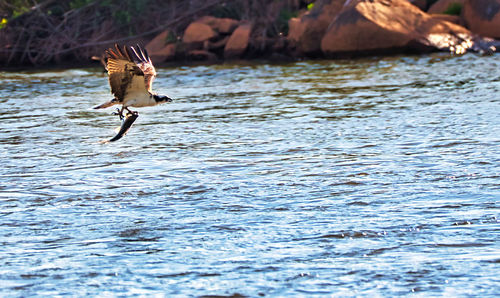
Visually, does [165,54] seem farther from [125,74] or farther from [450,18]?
[125,74]

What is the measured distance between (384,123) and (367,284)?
17.9 ft

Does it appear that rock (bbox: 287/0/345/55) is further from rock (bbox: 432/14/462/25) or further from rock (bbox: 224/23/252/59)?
rock (bbox: 432/14/462/25)

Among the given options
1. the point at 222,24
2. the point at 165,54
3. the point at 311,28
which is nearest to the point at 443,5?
the point at 311,28

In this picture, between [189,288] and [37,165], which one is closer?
[189,288]

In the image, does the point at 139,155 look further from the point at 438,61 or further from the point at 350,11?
the point at 350,11

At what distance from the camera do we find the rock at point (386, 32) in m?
19.4

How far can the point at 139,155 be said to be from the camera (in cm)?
784

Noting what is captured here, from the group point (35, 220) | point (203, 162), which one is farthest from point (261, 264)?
point (203, 162)

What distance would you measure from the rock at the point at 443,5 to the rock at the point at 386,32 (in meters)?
2.08

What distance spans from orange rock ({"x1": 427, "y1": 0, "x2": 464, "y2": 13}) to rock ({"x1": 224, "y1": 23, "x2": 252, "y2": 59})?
4834 mm

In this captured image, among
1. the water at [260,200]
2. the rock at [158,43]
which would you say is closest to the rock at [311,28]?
the rock at [158,43]

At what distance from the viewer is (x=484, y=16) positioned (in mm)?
20375

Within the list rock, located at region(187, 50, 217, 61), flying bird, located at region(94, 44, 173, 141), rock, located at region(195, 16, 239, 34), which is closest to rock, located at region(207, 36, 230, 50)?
rock, located at region(187, 50, 217, 61)

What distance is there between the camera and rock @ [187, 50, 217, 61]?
22.1 metres
